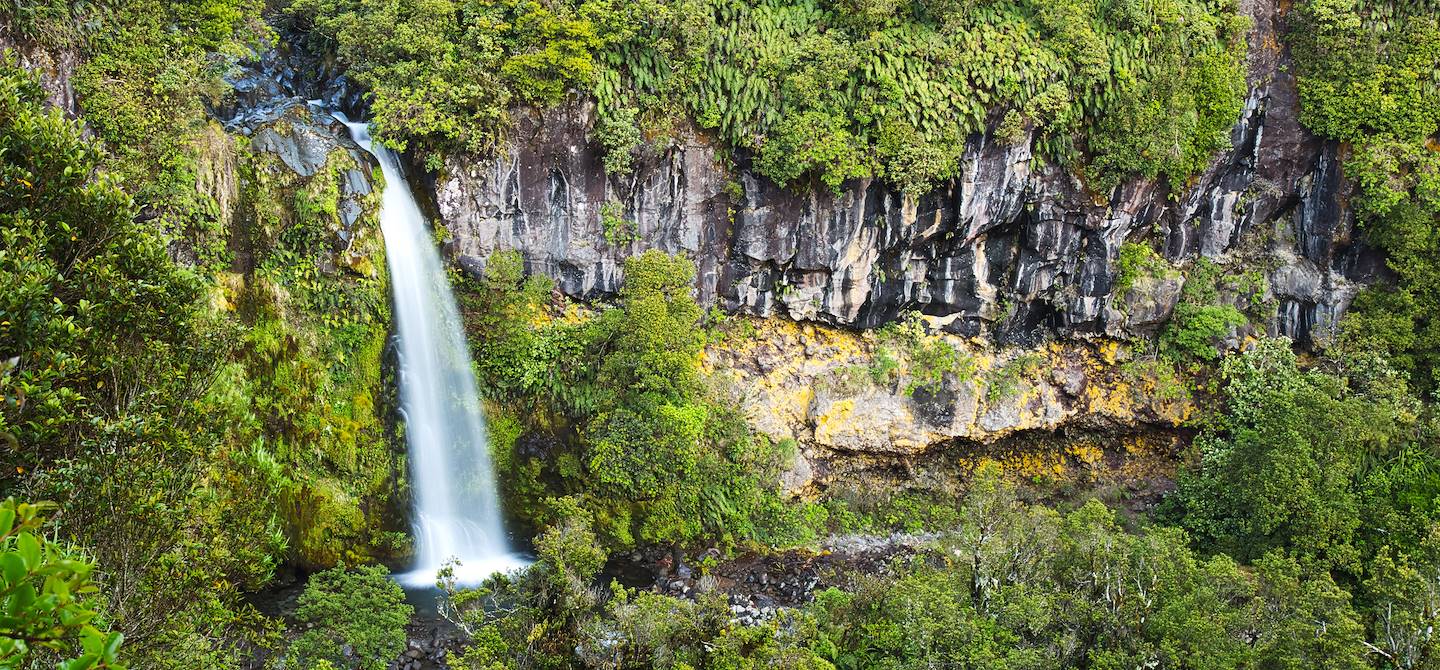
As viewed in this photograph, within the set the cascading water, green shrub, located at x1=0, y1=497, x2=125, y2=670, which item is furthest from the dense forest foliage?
green shrub, located at x1=0, y1=497, x2=125, y2=670

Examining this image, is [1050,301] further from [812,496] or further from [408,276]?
[408,276]

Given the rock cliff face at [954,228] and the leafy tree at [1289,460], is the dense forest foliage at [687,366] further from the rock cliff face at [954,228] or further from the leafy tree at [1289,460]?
the rock cliff face at [954,228]

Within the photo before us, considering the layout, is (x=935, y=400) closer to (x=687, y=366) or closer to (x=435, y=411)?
(x=687, y=366)

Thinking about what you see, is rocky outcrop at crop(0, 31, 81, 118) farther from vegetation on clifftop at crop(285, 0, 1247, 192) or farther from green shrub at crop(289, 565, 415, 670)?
green shrub at crop(289, 565, 415, 670)

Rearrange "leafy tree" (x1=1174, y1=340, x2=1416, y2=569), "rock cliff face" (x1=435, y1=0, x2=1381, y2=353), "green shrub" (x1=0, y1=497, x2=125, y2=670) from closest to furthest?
"green shrub" (x1=0, y1=497, x2=125, y2=670)
"leafy tree" (x1=1174, y1=340, x2=1416, y2=569)
"rock cliff face" (x1=435, y1=0, x2=1381, y2=353)

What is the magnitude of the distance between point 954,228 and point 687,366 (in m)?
6.94

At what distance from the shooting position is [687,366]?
14.3m

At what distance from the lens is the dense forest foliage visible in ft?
21.9

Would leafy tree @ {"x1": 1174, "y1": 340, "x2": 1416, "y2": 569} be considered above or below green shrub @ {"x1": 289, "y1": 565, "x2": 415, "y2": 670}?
above

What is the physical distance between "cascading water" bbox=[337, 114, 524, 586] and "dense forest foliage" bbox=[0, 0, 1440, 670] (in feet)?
1.33

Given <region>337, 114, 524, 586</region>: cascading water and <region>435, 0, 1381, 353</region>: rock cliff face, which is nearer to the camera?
<region>337, 114, 524, 586</region>: cascading water

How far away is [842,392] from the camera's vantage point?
17656mm

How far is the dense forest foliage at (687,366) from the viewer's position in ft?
21.9

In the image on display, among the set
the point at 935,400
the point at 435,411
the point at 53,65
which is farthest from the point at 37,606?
the point at 935,400
